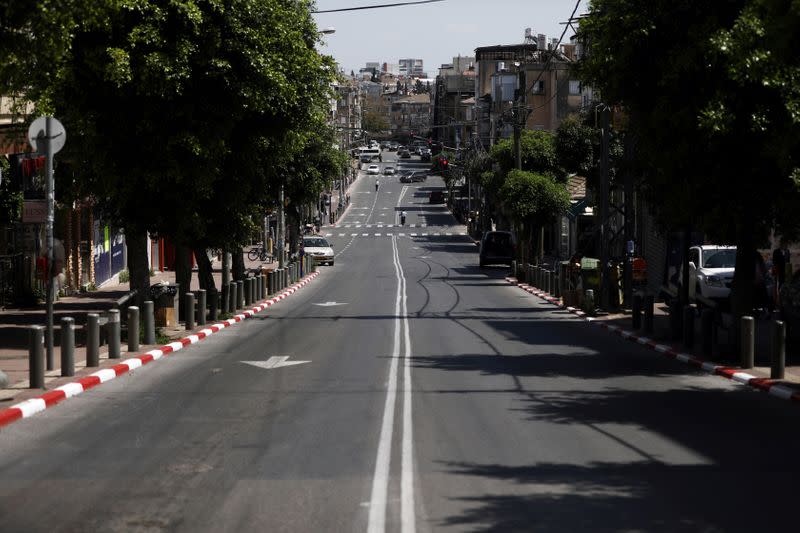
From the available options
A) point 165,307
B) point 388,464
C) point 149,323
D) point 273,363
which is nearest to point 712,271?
point 165,307

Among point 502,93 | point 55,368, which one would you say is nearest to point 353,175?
point 502,93

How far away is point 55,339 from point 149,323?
9.63 feet

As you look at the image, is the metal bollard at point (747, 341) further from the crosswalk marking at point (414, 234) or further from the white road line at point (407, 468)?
the crosswalk marking at point (414, 234)

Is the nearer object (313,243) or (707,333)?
(707,333)

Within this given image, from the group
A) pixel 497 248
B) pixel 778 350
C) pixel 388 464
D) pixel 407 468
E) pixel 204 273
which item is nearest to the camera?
pixel 407 468

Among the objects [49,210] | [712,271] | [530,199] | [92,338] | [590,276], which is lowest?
[92,338]

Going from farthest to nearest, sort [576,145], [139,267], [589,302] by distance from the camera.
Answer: [576,145] < [589,302] < [139,267]

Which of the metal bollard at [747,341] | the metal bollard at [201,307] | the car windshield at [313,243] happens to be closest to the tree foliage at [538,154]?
the car windshield at [313,243]

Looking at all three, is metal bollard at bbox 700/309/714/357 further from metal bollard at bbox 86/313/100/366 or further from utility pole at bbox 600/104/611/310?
utility pole at bbox 600/104/611/310

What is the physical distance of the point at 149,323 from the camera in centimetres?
2120

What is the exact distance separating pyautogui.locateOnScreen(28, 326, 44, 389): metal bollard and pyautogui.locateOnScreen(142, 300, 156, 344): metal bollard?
20.3 ft

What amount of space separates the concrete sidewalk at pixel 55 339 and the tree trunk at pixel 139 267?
830 mm

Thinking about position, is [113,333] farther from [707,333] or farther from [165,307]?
[707,333]

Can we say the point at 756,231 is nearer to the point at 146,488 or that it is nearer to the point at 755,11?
the point at 755,11
